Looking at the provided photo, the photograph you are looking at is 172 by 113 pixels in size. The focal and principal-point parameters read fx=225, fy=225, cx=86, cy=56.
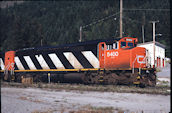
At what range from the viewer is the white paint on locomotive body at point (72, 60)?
1969 cm

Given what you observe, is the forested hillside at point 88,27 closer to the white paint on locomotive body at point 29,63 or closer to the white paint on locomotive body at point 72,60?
the white paint on locomotive body at point 72,60

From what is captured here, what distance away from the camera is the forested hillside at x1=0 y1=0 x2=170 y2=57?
49247 millimetres

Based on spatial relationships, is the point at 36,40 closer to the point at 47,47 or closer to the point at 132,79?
the point at 47,47

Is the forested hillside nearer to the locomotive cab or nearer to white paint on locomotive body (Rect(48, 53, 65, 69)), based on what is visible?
white paint on locomotive body (Rect(48, 53, 65, 69))

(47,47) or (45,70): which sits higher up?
(47,47)

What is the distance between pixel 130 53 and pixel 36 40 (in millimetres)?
61024

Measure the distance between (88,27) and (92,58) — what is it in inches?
3108

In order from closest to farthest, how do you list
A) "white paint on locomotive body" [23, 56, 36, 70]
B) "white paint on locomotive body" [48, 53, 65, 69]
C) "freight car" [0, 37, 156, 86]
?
1. "freight car" [0, 37, 156, 86]
2. "white paint on locomotive body" [48, 53, 65, 69]
3. "white paint on locomotive body" [23, 56, 36, 70]

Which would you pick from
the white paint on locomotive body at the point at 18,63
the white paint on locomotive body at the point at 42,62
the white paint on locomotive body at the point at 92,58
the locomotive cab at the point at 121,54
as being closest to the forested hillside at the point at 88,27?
the white paint on locomotive body at the point at 42,62

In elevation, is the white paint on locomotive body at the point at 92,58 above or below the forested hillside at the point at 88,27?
below

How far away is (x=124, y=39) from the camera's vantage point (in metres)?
17.3

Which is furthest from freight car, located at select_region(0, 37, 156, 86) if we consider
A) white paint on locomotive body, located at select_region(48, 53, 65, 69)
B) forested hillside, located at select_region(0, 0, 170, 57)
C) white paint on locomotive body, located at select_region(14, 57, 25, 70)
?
forested hillside, located at select_region(0, 0, 170, 57)

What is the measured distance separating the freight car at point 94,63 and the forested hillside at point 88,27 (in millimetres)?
12071

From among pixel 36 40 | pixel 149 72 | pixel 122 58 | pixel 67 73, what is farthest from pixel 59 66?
pixel 36 40
